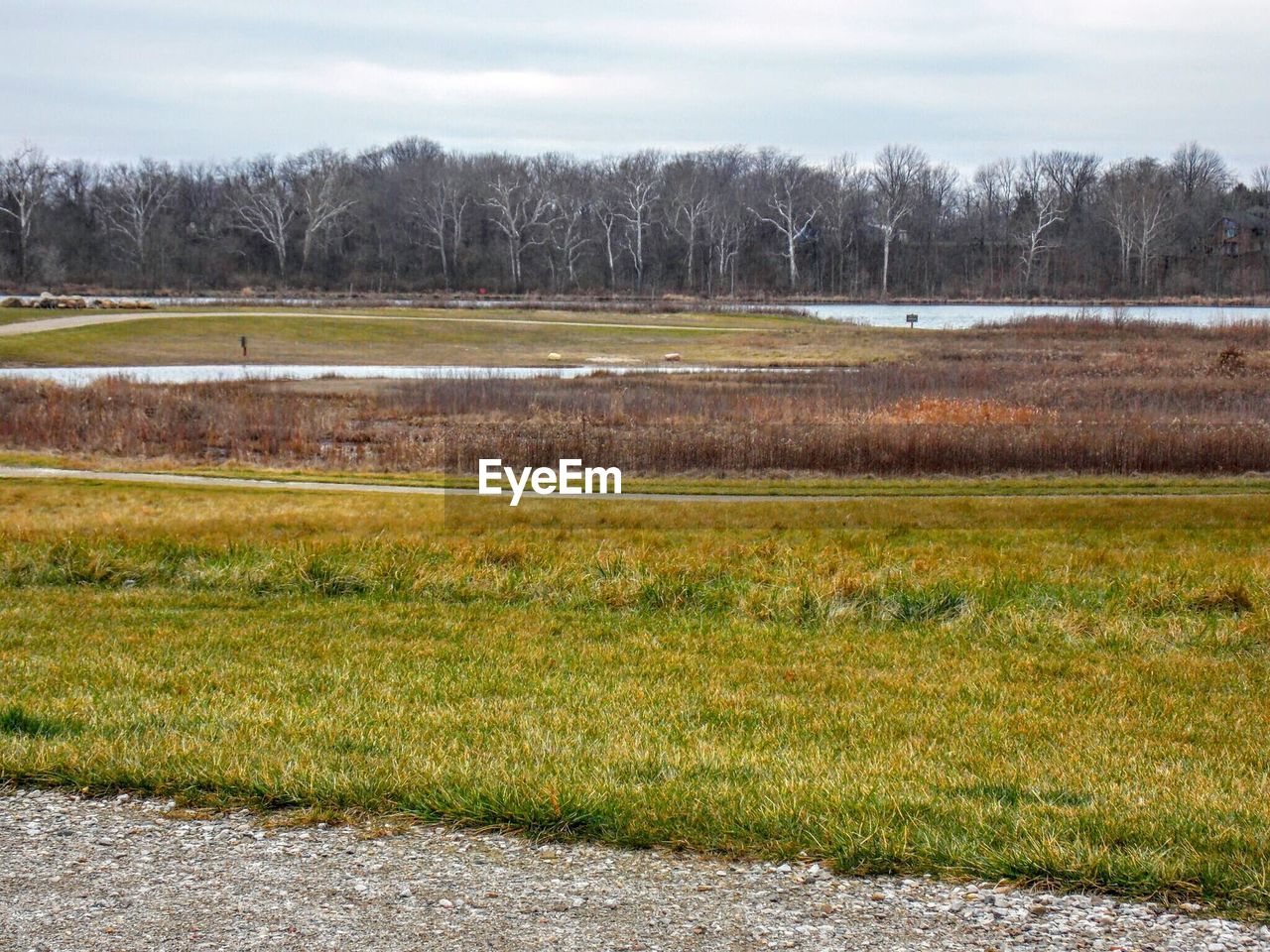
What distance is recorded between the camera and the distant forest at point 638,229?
9719 centimetres

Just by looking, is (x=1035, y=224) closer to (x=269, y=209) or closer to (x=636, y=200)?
(x=636, y=200)

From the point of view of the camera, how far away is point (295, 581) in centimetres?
1219

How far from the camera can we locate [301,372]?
46781mm

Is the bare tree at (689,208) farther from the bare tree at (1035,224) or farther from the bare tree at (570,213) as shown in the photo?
the bare tree at (1035,224)

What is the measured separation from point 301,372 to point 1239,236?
83.6 meters

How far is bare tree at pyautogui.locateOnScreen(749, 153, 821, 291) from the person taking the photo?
347ft

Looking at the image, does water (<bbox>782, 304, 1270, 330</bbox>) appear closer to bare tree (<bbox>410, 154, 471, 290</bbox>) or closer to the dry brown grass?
the dry brown grass

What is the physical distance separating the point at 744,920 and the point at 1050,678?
4.97 m

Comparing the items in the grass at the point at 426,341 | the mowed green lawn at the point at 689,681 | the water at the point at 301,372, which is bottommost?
the mowed green lawn at the point at 689,681

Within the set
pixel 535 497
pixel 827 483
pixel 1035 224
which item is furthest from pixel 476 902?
pixel 1035 224

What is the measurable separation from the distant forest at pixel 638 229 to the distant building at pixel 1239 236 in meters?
0.16

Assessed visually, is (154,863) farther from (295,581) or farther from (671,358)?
(671,358)

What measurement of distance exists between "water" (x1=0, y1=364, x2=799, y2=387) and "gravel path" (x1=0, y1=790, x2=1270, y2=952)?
36.4m

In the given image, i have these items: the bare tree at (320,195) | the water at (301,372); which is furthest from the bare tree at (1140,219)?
the bare tree at (320,195)
